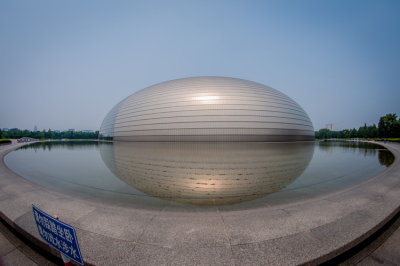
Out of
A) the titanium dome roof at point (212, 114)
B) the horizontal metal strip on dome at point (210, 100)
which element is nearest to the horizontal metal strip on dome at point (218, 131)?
the titanium dome roof at point (212, 114)

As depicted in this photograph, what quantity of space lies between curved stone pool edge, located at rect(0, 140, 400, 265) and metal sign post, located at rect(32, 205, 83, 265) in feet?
1.85

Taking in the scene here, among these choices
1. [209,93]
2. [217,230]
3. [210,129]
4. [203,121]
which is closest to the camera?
[217,230]

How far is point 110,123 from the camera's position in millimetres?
35969

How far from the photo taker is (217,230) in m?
2.49

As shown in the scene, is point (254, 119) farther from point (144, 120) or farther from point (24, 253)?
point (24, 253)

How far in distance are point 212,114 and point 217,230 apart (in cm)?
2330

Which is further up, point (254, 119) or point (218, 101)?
point (218, 101)

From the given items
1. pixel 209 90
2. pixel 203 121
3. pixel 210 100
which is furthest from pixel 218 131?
pixel 209 90

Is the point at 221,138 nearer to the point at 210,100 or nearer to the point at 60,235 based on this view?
the point at 210,100

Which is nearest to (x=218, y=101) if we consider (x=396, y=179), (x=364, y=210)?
(x=396, y=179)

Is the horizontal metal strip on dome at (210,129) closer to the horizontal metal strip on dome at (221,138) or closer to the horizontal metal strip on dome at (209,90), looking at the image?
the horizontal metal strip on dome at (221,138)

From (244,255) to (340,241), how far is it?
1265mm

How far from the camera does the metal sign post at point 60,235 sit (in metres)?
1.39

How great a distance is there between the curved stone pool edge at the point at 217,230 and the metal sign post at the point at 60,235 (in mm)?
565
